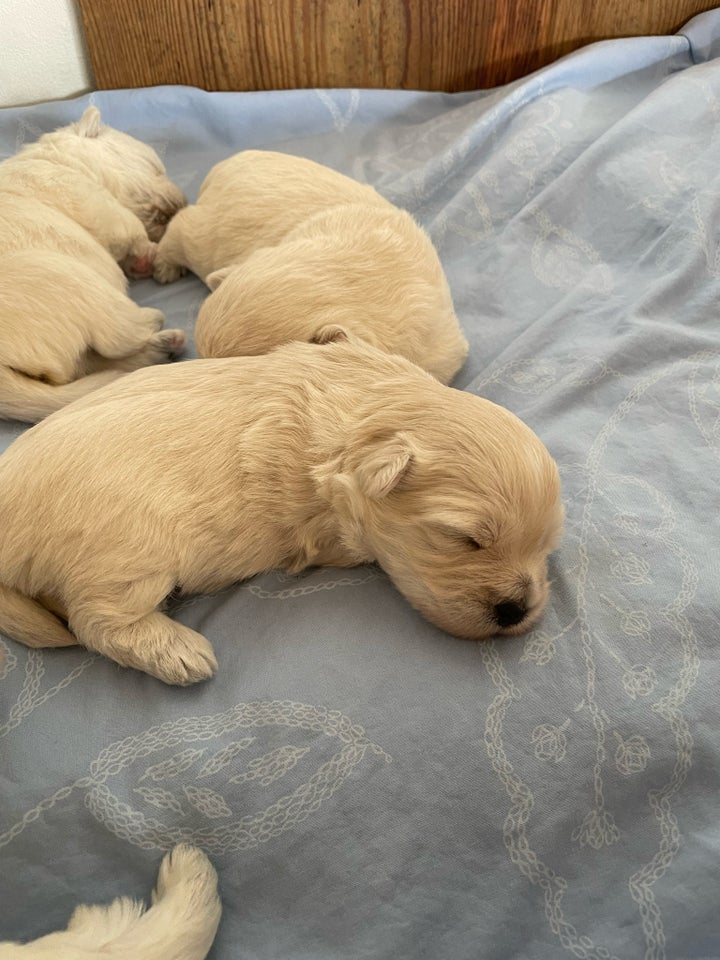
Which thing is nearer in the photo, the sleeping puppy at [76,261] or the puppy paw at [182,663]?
the puppy paw at [182,663]

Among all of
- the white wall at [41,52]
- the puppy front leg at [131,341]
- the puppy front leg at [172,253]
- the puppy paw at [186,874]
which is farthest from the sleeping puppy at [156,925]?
the white wall at [41,52]

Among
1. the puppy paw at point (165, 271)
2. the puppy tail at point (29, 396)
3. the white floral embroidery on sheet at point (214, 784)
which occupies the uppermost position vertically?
the puppy tail at point (29, 396)

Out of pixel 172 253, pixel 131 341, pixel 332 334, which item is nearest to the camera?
pixel 332 334

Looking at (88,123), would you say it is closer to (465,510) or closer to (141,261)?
(141,261)

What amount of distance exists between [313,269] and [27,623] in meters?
0.92

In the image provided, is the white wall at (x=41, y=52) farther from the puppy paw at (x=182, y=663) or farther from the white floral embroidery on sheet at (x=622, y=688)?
the white floral embroidery on sheet at (x=622, y=688)

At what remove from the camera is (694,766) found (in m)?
1.18

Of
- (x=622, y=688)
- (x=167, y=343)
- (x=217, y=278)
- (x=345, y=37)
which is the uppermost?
(x=345, y=37)

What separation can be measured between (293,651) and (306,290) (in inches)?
30.6

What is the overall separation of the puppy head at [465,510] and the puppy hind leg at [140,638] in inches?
14.2

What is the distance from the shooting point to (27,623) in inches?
51.5

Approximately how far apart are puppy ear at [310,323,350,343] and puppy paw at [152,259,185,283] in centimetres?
93

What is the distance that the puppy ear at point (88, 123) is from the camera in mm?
2355

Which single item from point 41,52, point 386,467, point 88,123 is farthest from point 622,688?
point 41,52
